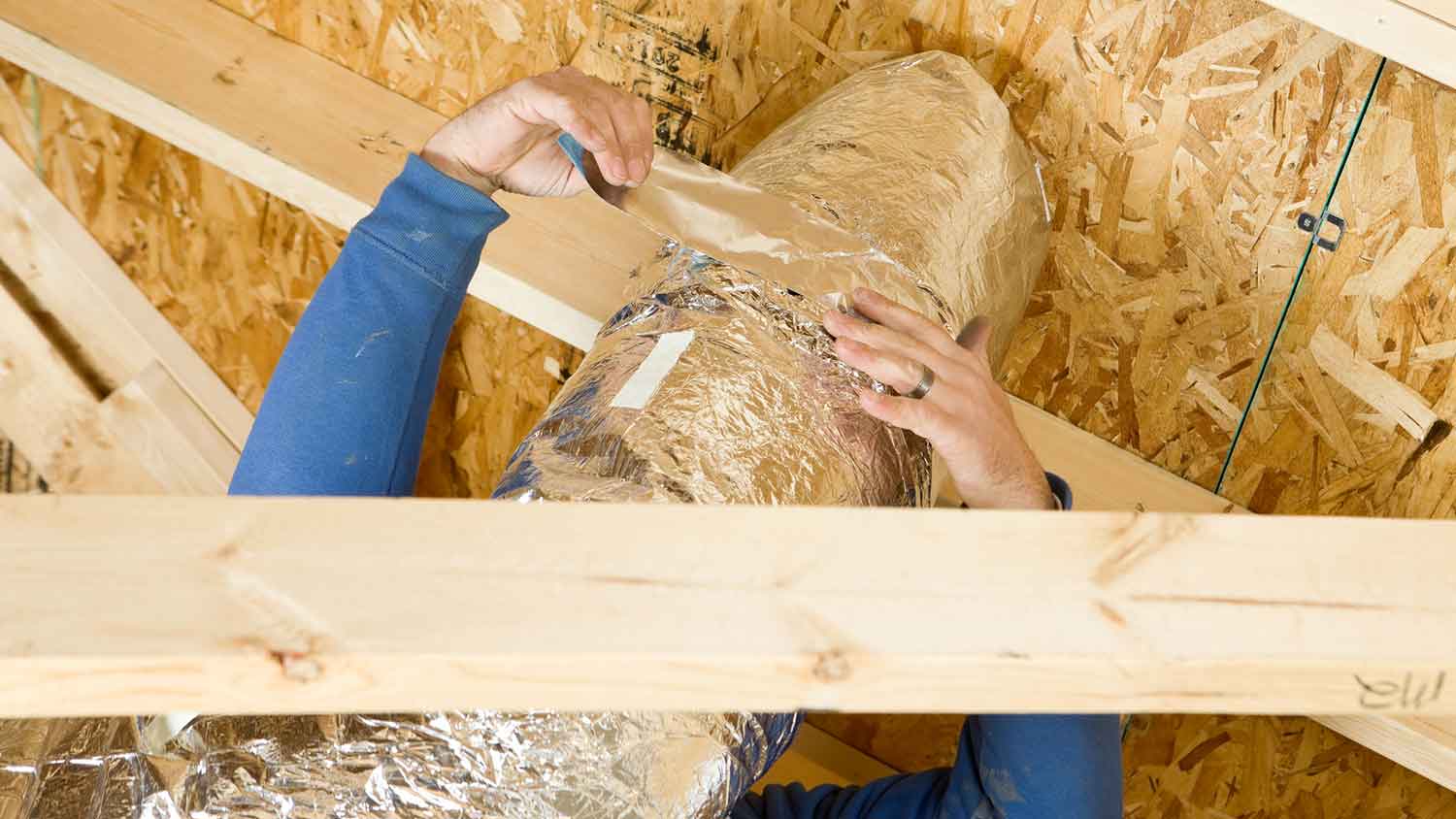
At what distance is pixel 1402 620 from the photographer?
1.86 feet

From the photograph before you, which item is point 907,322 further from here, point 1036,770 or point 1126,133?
point 1126,133

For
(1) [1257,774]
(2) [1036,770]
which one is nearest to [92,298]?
(2) [1036,770]

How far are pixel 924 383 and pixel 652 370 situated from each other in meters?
0.21

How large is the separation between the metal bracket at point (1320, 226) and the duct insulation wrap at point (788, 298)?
0.34 metres

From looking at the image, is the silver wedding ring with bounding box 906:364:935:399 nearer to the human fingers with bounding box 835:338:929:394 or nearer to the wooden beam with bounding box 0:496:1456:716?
the human fingers with bounding box 835:338:929:394

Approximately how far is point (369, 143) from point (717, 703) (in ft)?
4.03

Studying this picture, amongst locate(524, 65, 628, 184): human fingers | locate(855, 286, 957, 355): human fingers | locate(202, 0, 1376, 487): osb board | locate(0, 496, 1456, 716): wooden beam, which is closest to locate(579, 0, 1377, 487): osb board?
locate(202, 0, 1376, 487): osb board

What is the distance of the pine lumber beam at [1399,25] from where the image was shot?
3.31 feet

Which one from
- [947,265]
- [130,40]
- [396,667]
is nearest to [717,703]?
[396,667]

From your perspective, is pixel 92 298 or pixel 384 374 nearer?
pixel 384 374

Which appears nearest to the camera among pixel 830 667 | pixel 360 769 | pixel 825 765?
pixel 830 667

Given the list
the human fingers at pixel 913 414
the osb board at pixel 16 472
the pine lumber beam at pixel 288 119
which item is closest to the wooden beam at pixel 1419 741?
the human fingers at pixel 913 414

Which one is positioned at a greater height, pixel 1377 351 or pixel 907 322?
pixel 907 322

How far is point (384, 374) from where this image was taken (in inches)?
45.6
